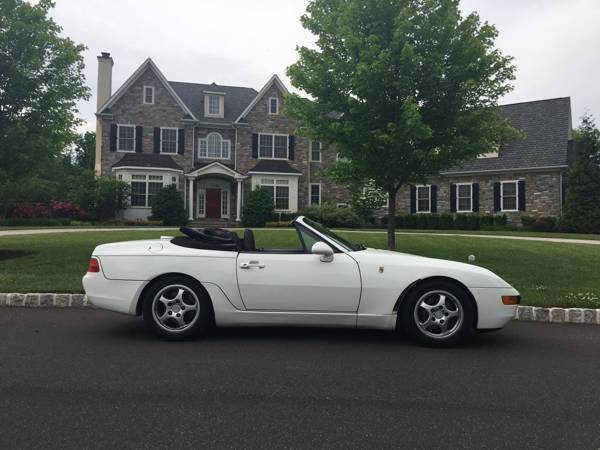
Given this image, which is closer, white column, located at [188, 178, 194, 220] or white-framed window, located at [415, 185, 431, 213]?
white column, located at [188, 178, 194, 220]

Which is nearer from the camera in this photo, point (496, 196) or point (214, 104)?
point (496, 196)

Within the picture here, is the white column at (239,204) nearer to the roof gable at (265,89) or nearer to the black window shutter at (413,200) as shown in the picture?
the roof gable at (265,89)

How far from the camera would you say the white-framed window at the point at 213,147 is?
29844 mm

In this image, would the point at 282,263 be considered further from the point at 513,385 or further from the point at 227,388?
the point at 513,385

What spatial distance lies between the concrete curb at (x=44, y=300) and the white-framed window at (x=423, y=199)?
82.9ft

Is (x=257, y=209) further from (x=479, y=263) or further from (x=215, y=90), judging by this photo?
(x=479, y=263)

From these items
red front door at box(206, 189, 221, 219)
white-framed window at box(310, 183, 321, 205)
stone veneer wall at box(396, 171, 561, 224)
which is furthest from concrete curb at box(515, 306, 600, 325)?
red front door at box(206, 189, 221, 219)

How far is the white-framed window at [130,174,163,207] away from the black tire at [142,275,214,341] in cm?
2341

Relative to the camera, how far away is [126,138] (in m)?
27.9

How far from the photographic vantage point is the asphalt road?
8.48ft

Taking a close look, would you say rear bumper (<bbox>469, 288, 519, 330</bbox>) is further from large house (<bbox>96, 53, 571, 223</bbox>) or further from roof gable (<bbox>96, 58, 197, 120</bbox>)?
roof gable (<bbox>96, 58, 197, 120</bbox>)

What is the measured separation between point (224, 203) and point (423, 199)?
12.7 metres

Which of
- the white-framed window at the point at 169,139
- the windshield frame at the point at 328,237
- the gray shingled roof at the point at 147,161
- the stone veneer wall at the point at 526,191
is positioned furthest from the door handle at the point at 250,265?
the white-framed window at the point at 169,139

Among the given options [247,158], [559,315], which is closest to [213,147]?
[247,158]
